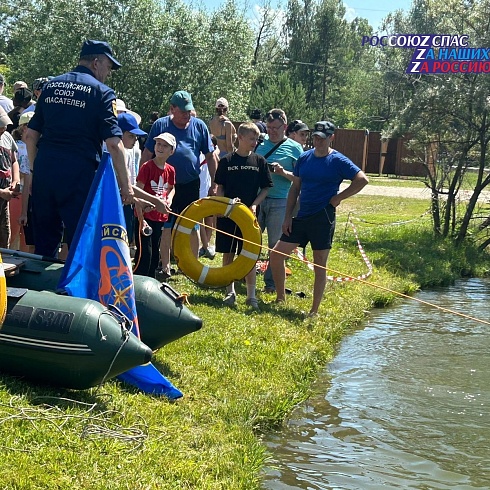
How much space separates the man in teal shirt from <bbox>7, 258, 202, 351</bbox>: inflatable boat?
3.62 meters

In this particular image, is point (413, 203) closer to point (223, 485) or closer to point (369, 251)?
point (369, 251)

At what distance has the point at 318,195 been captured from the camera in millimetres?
8086

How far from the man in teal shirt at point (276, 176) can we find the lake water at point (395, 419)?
4.80 ft

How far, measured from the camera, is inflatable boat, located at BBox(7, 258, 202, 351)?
5484 millimetres

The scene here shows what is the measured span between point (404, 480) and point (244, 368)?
5.58ft

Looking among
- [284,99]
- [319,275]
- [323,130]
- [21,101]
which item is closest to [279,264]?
Result: [319,275]

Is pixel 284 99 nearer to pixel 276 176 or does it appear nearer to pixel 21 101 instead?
pixel 276 176

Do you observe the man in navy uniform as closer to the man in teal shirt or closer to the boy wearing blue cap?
the boy wearing blue cap

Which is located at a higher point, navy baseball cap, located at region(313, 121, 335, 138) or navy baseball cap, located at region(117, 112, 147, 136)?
navy baseball cap, located at region(313, 121, 335, 138)

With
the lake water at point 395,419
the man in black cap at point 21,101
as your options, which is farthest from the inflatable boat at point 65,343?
the man in black cap at point 21,101

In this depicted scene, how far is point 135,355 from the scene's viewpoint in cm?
480

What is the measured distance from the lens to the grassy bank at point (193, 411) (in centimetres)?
398

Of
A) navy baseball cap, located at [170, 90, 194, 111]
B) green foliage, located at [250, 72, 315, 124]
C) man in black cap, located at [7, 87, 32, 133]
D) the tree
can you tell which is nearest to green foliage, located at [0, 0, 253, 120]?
green foliage, located at [250, 72, 315, 124]

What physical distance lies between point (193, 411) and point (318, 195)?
139 inches
